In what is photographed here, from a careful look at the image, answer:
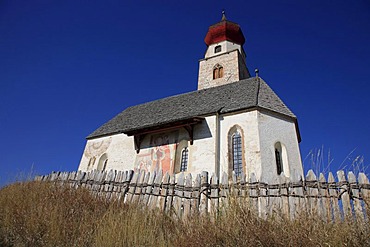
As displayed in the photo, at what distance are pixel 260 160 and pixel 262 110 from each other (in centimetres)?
284

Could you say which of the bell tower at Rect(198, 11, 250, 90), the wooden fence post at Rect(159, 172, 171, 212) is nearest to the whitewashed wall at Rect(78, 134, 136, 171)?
the wooden fence post at Rect(159, 172, 171, 212)

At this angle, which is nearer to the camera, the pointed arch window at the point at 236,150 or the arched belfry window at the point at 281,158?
the pointed arch window at the point at 236,150

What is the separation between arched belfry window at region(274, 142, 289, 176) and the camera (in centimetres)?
1179

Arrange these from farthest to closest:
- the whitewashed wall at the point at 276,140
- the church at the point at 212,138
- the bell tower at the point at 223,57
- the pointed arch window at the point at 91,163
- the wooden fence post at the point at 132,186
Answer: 1. the bell tower at the point at 223,57
2. the pointed arch window at the point at 91,163
3. the church at the point at 212,138
4. the whitewashed wall at the point at 276,140
5. the wooden fence post at the point at 132,186

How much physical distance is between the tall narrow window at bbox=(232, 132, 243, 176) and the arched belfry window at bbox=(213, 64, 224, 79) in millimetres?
10935

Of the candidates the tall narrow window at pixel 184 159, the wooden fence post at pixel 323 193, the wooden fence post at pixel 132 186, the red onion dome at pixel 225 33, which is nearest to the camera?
the wooden fence post at pixel 323 193

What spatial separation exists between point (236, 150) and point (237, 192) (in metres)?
7.72

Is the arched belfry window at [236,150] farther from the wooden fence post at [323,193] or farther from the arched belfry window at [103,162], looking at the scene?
the arched belfry window at [103,162]

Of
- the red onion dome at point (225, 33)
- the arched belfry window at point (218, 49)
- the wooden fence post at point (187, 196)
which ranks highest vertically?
the red onion dome at point (225, 33)

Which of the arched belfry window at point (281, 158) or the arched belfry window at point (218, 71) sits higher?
the arched belfry window at point (218, 71)

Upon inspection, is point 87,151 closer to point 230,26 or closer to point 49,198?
point 49,198

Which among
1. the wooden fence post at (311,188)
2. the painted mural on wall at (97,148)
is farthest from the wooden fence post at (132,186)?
the painted mural on wall at (97,148)

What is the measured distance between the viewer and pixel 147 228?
4.27 m

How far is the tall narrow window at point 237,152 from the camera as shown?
38.2 feet
